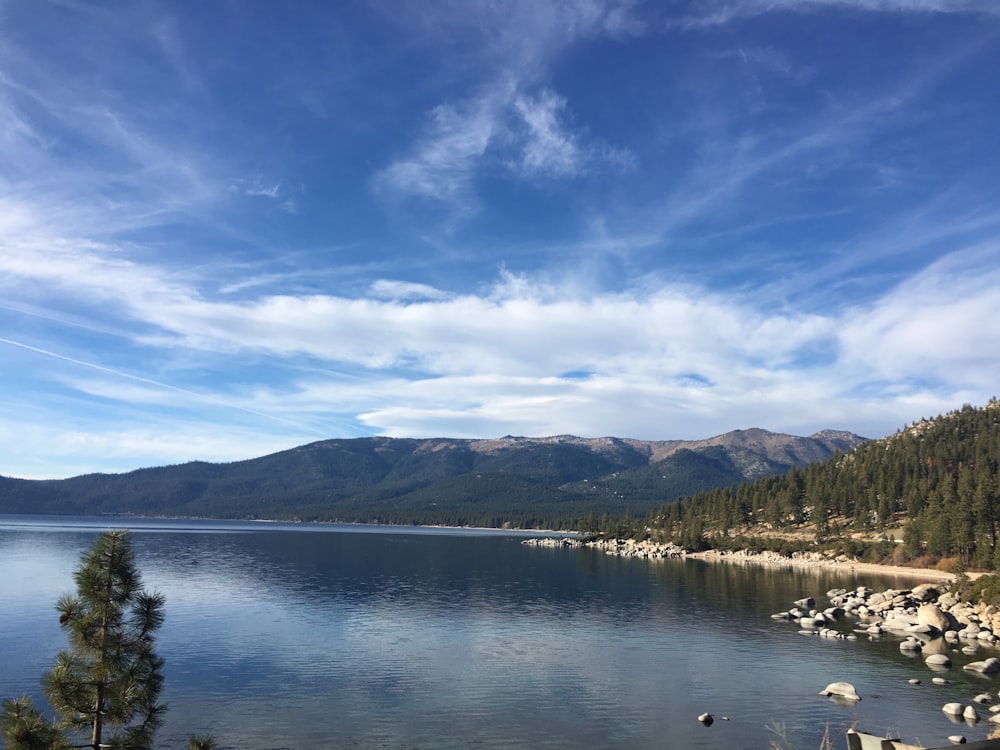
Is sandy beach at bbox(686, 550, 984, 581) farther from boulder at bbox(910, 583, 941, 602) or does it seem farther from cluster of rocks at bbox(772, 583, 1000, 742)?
cluster of rocks at bbox(772, 583, 1000, 742)

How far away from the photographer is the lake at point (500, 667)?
3631 centimetres

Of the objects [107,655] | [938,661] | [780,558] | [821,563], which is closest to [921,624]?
[938,661]

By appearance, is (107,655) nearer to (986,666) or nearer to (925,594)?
(986,666)

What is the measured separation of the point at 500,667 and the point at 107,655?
3768cm

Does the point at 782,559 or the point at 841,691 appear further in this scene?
the point at 782,559

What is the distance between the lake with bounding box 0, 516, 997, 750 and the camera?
3631 cm

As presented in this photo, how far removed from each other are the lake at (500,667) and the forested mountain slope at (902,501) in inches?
765

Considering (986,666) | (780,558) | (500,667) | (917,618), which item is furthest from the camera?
(780,558)

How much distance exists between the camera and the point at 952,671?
49562 mm

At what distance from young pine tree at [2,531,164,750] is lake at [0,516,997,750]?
60.8 ft

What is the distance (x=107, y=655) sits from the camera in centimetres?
1764

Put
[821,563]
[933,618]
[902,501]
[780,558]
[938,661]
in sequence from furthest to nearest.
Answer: [902,501], [780,558], [821,563], [933,618], [938,661]

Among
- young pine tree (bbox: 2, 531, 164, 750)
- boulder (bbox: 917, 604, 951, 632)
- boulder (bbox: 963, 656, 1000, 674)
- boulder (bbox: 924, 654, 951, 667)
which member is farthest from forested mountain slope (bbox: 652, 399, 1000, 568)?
young pine tree (bbox: 2, 531, 164, 750)

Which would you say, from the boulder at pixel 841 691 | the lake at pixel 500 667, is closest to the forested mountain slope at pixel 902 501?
the lake at pixel 500 667
